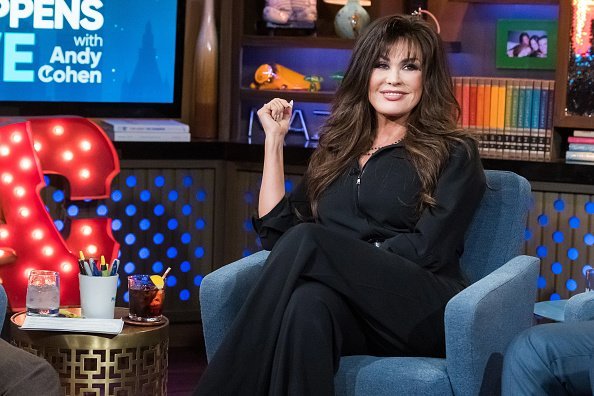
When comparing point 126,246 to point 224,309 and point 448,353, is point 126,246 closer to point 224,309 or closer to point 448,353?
point 224,309

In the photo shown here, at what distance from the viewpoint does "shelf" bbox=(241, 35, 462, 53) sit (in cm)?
472

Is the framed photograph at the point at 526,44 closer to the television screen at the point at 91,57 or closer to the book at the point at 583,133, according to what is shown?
the book at the point at 583,133

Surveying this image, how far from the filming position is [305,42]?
187 inches

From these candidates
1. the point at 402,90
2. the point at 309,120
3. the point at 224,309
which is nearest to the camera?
the point at 224,309

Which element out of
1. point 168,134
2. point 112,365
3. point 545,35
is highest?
point 545,35

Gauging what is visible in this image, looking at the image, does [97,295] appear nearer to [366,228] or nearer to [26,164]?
[366,228]

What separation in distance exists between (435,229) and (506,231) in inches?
13.2

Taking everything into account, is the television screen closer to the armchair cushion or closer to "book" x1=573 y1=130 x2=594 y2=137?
"book" x1=573 y1=130 x2=594 y2=137

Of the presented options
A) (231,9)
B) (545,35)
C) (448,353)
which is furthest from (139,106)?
(448,353)

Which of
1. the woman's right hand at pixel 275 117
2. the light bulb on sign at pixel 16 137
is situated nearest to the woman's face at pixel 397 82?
the woman's right hand at pixel 275 117

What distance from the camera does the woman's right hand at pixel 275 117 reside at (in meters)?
3.29

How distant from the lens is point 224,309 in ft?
9.66

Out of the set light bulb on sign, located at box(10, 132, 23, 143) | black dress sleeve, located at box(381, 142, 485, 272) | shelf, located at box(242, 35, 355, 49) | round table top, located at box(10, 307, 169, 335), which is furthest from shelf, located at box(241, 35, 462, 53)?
round table top, located at box(10, 307, 169, 335)

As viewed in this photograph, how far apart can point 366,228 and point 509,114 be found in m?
1.60
